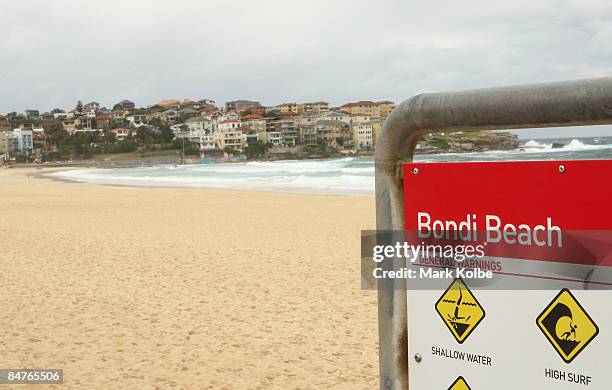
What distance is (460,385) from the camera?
1.16 meters

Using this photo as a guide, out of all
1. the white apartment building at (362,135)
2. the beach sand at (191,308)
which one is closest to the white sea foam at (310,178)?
the beach sand at (191,308)

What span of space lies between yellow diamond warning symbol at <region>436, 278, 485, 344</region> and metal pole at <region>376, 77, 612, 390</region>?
0.27 feet

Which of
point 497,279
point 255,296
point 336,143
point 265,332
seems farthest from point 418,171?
point 336,143

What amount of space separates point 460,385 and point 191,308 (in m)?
5.40

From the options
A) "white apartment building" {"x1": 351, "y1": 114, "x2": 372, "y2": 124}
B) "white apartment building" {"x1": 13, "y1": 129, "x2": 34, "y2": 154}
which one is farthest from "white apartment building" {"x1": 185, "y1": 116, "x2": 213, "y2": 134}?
"white apartment building" {"x1": 13, "y1": 129, "x2": 34, "y2": 154}

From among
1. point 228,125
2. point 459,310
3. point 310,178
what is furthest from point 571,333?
point 228,125

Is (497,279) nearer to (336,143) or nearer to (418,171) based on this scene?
(418,171)

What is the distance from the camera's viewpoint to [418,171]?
3.84ft

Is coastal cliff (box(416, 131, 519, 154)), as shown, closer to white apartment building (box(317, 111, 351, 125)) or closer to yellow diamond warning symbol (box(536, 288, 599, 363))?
yellow diamond warning symbol (box(536, 288, 599, 363))

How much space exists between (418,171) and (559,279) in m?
0.31

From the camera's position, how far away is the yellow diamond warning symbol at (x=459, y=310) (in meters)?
1.13

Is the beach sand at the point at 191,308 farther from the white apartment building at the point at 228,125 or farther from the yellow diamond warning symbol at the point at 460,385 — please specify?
the white apartment building at the point at 228,125

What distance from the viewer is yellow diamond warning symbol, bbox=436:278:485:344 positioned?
3.70ft

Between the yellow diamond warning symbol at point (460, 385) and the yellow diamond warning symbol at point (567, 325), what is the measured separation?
189mm
